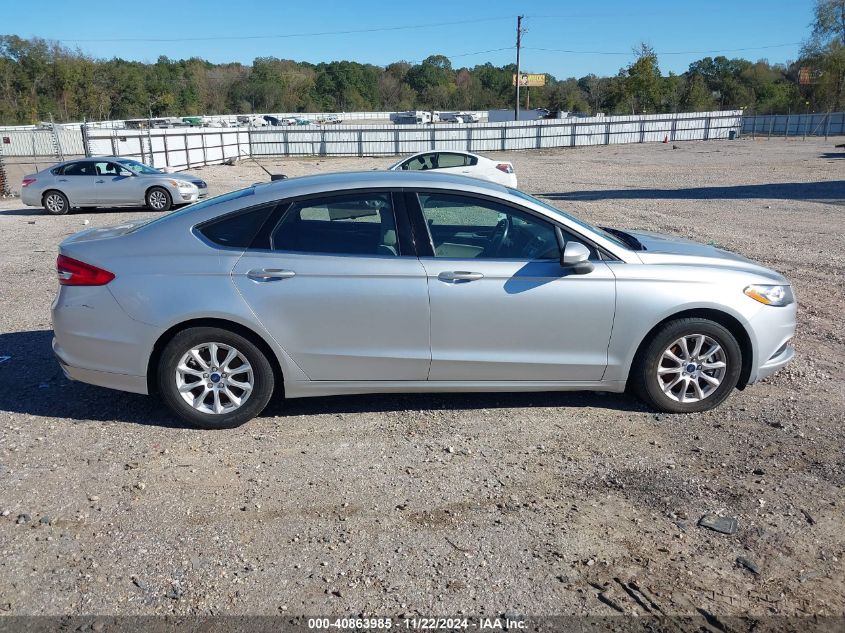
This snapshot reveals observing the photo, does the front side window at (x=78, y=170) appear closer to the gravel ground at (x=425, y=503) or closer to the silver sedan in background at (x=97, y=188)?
the silver sedan in background at (x=97, y=188)

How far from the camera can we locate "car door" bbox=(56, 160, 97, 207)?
18094mm

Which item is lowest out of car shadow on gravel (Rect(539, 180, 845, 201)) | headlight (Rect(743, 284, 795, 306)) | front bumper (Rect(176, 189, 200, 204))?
car shadow on gravel (Rect(539, 180, 845, 201))

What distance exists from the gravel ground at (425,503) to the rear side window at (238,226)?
1.29 meters

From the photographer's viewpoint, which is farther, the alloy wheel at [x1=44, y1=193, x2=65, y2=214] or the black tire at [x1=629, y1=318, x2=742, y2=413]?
the alloy wheel at [x1=44, y1=193, x2=65, y2=214]

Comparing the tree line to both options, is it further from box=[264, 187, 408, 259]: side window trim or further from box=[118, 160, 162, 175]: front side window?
box=[264, 187, 408, 259]: side window trim

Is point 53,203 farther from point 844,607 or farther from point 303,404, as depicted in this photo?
point 844,607

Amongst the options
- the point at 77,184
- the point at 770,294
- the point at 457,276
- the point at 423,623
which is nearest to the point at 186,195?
the point at 77,184

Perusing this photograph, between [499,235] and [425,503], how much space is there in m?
1.94

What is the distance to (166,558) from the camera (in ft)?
11.3

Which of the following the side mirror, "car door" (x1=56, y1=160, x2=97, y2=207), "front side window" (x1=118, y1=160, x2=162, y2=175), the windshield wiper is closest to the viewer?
the side mirror

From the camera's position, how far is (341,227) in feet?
16.1

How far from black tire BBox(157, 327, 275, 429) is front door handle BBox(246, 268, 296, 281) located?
0.40m

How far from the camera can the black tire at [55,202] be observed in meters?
18.2

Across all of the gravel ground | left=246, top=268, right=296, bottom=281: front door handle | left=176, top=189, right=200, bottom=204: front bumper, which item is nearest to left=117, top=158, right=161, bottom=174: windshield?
left=176, top=189, right=200, bottom=204: front bumper
